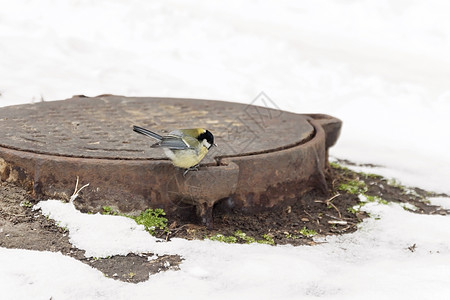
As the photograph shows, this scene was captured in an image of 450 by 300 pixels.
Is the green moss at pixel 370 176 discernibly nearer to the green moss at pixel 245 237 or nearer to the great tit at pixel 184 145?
the green moss at pixel 245 237

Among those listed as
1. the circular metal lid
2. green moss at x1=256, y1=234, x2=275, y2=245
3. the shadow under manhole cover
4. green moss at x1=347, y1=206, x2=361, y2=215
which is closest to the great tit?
the shadow under manhole cover

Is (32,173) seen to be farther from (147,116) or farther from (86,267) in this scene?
(147,116)

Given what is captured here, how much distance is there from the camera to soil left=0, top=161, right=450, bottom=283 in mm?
3859

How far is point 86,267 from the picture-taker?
3.74 metres

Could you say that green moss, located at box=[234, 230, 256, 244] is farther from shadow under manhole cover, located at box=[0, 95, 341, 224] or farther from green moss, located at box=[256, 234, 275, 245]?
shadow under manhole cover, located at box=[0, 95, 341, 224]

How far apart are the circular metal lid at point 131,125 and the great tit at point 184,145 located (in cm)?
24

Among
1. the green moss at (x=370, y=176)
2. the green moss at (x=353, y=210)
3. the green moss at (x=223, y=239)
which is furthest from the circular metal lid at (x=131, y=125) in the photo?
the green moss at (x=370, y=176)

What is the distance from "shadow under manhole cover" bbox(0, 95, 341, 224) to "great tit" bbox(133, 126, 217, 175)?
0.36 ft

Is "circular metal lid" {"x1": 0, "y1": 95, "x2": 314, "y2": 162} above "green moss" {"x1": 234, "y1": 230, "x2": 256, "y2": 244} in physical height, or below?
above

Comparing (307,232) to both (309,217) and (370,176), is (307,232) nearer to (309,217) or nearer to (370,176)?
(309,217)

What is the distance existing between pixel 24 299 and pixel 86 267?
1.50 ft

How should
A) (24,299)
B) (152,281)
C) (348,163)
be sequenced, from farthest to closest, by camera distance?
(348,163) < (152,281) < (24,299)

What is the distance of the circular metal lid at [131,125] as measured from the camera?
4.43 meters

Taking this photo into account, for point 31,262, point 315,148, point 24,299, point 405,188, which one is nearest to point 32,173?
point 31,262
